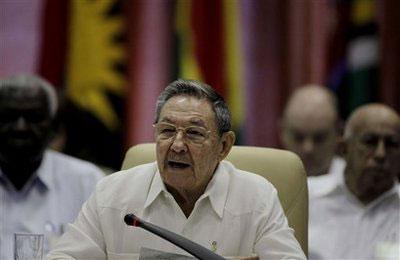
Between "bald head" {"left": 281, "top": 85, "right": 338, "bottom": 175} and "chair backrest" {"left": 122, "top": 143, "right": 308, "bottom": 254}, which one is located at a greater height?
"chair backrest" {"left": 122, "top": 143, "right": 308, "bottom": 254}

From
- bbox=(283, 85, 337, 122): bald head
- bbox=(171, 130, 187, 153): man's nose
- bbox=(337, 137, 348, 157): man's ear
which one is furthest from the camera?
bbox=(283, 85, 337, 122): bald head

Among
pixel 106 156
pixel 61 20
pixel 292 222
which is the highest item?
pixel 61 20

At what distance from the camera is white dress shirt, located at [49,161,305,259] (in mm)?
3197

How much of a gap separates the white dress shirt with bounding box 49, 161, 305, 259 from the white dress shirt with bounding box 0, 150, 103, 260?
3.66 ft

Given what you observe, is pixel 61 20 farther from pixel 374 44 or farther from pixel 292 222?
pixel 292 222

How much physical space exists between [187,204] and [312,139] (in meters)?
2.22

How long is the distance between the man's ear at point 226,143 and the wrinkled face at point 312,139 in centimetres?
197

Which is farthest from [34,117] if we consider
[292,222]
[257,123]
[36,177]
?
[257,123]

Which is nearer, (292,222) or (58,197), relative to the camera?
(292,222)

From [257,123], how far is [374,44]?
0.78 metres

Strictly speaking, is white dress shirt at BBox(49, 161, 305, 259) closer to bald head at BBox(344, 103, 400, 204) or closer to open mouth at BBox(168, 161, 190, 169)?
open mouth at BBox(168, 161, 190, 169)

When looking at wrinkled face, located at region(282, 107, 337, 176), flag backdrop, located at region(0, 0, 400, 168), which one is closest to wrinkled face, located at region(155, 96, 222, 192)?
wrinkled face, located at region(282, 107, 337, 176)

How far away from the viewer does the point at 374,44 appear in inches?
228

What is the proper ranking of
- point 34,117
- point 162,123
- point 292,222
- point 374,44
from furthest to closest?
1. point 374,44
2. point 34,117
3. point 292,222
4. point 162,123
